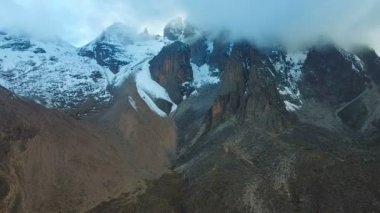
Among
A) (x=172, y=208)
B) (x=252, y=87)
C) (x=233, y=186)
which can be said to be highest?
(x=252, y=87)

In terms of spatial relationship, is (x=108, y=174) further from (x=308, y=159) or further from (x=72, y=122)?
(x=308, y=159)

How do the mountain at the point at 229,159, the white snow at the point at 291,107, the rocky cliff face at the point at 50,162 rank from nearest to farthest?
the mountain at the point at 229,159, the rocky cliff face at the point at 50,162, the white snow at the point at 291,107

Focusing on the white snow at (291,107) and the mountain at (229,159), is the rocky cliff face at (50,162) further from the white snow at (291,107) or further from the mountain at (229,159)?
the white snow at (291,107)

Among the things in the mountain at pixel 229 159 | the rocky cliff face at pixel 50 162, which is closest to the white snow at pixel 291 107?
the mountain at pixel 229 159

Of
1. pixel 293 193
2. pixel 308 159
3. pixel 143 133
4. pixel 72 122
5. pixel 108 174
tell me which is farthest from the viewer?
pixel 143 133

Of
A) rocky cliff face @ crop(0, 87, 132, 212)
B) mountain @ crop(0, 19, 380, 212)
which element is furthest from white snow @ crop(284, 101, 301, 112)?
rocky cliff face @ crop(0, 87, 132, 212)

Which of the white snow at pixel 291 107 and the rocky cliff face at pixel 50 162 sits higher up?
the white snow at pixel 291 107

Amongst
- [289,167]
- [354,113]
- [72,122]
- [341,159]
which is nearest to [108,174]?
[72,122]

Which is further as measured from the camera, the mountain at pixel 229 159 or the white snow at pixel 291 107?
the white snow at pixel 291 107

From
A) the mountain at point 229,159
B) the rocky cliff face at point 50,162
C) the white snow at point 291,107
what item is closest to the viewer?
the mountain at point 229,159

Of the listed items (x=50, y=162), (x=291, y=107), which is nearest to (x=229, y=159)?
(x=50, y=162)

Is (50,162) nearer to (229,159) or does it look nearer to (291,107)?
(229,159)
